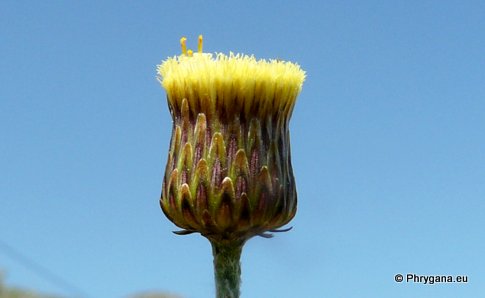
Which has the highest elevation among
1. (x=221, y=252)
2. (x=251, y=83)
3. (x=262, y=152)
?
(x=251, y=83)

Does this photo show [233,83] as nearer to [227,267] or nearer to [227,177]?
[227,177]

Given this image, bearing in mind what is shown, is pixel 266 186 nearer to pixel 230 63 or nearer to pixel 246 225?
pixel 246 225

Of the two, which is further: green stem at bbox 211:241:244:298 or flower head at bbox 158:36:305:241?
green stem at bbox 211:241:244:298

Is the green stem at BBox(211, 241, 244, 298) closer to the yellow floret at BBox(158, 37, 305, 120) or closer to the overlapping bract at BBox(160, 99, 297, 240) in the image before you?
the overlapping bract at BBox(160, 99, 297, 240)

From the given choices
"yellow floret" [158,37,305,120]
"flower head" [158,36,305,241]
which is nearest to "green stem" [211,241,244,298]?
"flower head" [158,36,305,241]

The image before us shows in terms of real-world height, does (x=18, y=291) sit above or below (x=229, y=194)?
above

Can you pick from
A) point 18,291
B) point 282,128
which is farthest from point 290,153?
point 18,291

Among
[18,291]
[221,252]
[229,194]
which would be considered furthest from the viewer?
[18,291]
